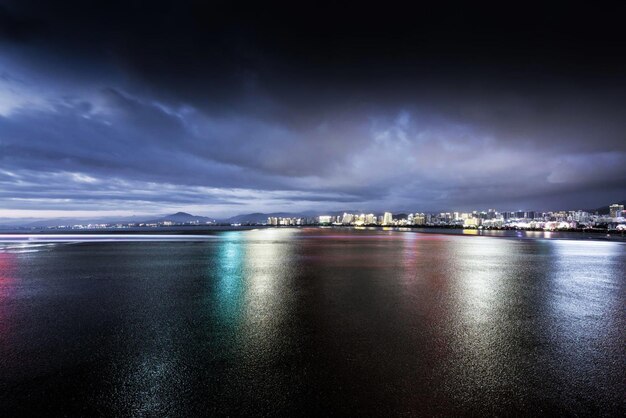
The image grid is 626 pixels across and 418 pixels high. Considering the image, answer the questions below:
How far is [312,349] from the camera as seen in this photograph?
5.68m

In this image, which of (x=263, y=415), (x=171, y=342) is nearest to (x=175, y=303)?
(x=171, y=342)

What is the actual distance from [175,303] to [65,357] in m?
3.67

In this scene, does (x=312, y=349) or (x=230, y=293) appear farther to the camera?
(x=230, y=293)

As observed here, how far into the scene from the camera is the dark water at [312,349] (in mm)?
4090

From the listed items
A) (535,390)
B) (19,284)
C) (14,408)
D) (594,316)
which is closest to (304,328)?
(535,390)

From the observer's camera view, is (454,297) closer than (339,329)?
No

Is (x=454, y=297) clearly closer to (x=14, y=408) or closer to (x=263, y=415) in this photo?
(x=263, y=415)

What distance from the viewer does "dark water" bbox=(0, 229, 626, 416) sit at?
4.09 m

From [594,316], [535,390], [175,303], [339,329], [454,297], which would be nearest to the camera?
[535,390]

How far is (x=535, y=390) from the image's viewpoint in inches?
171

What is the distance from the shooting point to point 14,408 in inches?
156

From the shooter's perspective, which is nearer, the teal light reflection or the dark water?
the dark water

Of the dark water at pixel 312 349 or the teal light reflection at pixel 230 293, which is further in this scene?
the teal light reflection at pixel 230 293

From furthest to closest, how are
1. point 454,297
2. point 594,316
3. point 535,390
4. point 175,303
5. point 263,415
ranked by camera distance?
point 454,297 < point 175,303 < point 594,316 < point 535,390 < point 263,415
